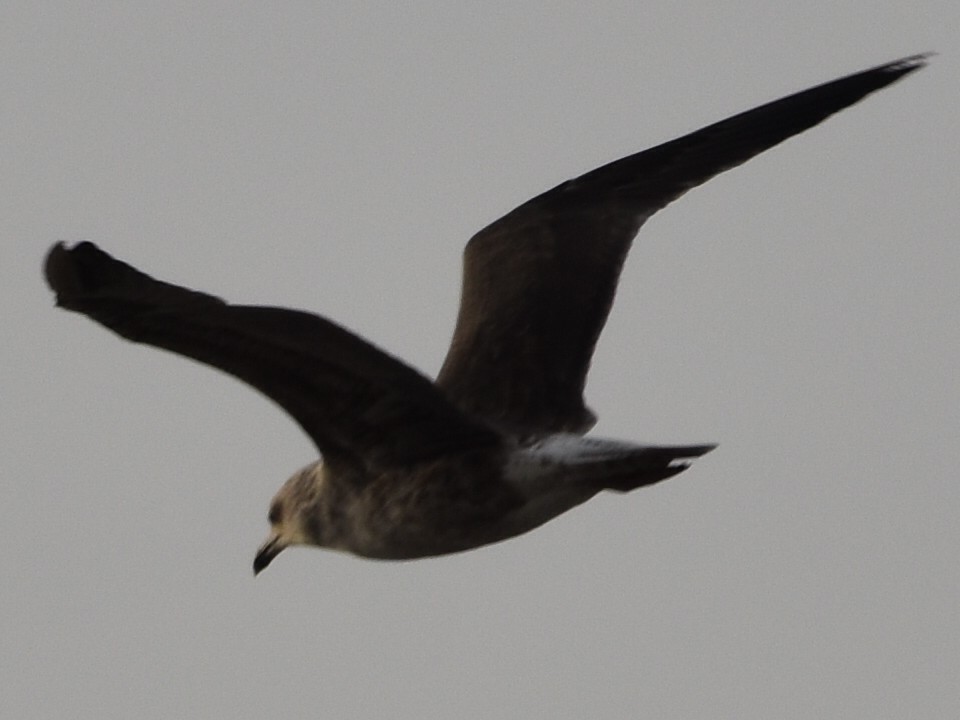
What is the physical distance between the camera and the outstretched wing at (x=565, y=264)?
11.4 meters

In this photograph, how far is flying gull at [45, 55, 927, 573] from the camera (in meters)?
9.50

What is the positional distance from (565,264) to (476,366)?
812 millimetres

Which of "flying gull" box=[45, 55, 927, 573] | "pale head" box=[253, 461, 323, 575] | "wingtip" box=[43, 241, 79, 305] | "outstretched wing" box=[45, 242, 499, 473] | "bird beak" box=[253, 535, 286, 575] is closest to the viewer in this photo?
"wingtip" box=[43, 241, 79, 305]

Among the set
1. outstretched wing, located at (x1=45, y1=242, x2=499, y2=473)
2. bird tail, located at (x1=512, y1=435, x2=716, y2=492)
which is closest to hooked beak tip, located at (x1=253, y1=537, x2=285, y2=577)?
outstretched wing, located at (x1=45, y1=242, x2=499, y2=473)

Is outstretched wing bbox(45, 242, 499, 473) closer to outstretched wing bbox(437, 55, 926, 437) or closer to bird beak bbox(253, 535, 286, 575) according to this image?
outstretched wing bbox(437, 55, 926, 437)

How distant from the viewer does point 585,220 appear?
1209 cm

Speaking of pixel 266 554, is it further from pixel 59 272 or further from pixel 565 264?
pixel 59 272

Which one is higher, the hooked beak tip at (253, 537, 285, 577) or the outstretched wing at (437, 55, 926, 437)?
the outstretched wing at (437, 55, 926, 437)

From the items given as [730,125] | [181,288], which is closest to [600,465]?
[181,288]

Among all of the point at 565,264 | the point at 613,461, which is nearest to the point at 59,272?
the point at 613,461

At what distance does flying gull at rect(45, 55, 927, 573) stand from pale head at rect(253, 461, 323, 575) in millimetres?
11

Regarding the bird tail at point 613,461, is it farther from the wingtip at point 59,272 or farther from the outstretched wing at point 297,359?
the wingtip at point 59,272

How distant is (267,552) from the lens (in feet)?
39.2

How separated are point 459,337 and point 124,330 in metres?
2.67
